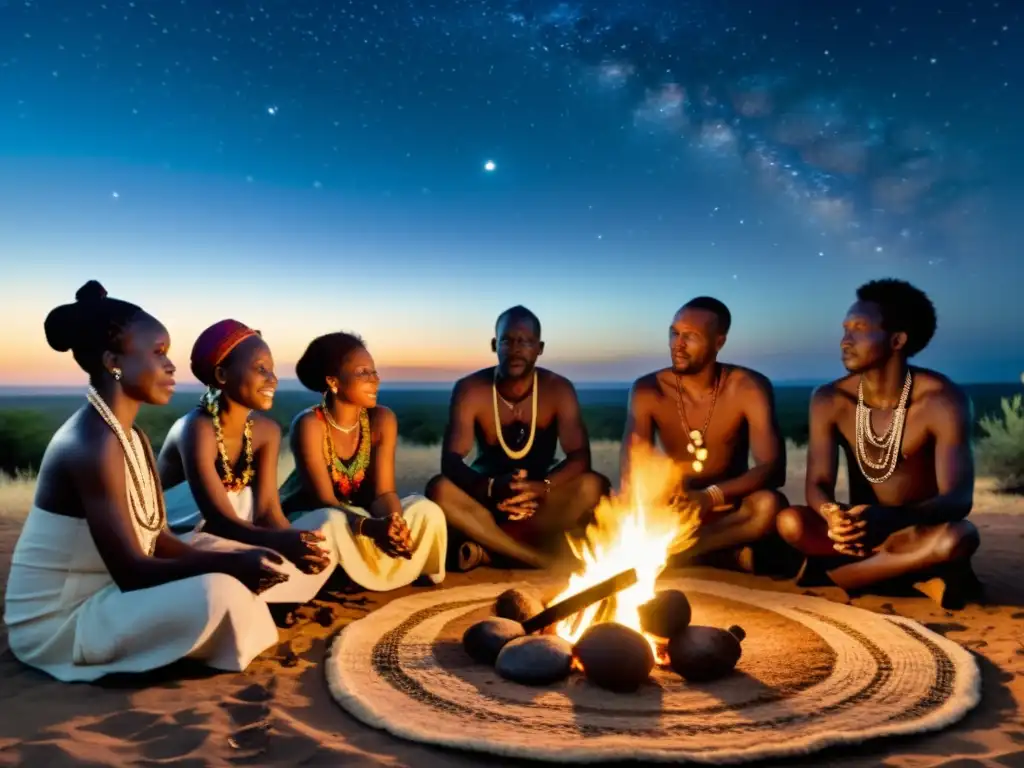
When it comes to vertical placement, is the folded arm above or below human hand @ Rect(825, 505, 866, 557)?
above

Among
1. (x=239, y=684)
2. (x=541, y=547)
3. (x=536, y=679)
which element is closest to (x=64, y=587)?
(x=239, y=684)

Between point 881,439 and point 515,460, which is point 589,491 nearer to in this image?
point 515,460

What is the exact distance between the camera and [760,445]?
7531 mm

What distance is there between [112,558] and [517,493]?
337 centimetres

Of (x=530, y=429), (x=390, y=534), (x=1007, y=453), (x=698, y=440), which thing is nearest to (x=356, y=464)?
(x=390, y=534)

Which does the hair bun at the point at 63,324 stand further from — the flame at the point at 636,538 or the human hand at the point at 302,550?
the flame at the point at 636,538

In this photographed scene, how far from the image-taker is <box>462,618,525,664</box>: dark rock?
4.99 metres

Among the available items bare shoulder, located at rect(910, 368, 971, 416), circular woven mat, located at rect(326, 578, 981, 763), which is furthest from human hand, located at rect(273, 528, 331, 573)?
bare shoulder, located at rect(910, 368, 971, 416)

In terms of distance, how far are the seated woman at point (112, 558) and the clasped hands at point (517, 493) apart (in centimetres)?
266

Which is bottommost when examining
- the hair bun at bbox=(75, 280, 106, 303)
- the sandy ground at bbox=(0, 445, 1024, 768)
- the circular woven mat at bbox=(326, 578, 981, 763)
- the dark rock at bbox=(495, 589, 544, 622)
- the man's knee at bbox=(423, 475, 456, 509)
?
the sandy ground at bbox=(0, 445, 1024, 768)

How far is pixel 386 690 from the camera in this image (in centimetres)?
458

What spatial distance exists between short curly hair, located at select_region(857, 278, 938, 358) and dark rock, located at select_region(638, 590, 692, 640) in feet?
9.78

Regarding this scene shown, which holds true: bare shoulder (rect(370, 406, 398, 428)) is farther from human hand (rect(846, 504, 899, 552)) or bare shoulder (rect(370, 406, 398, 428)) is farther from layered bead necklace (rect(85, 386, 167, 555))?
human hand (rect(846, 504, 899, 552))

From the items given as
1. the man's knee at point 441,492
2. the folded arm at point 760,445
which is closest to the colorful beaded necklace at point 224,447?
the man's knee at point 441,492
